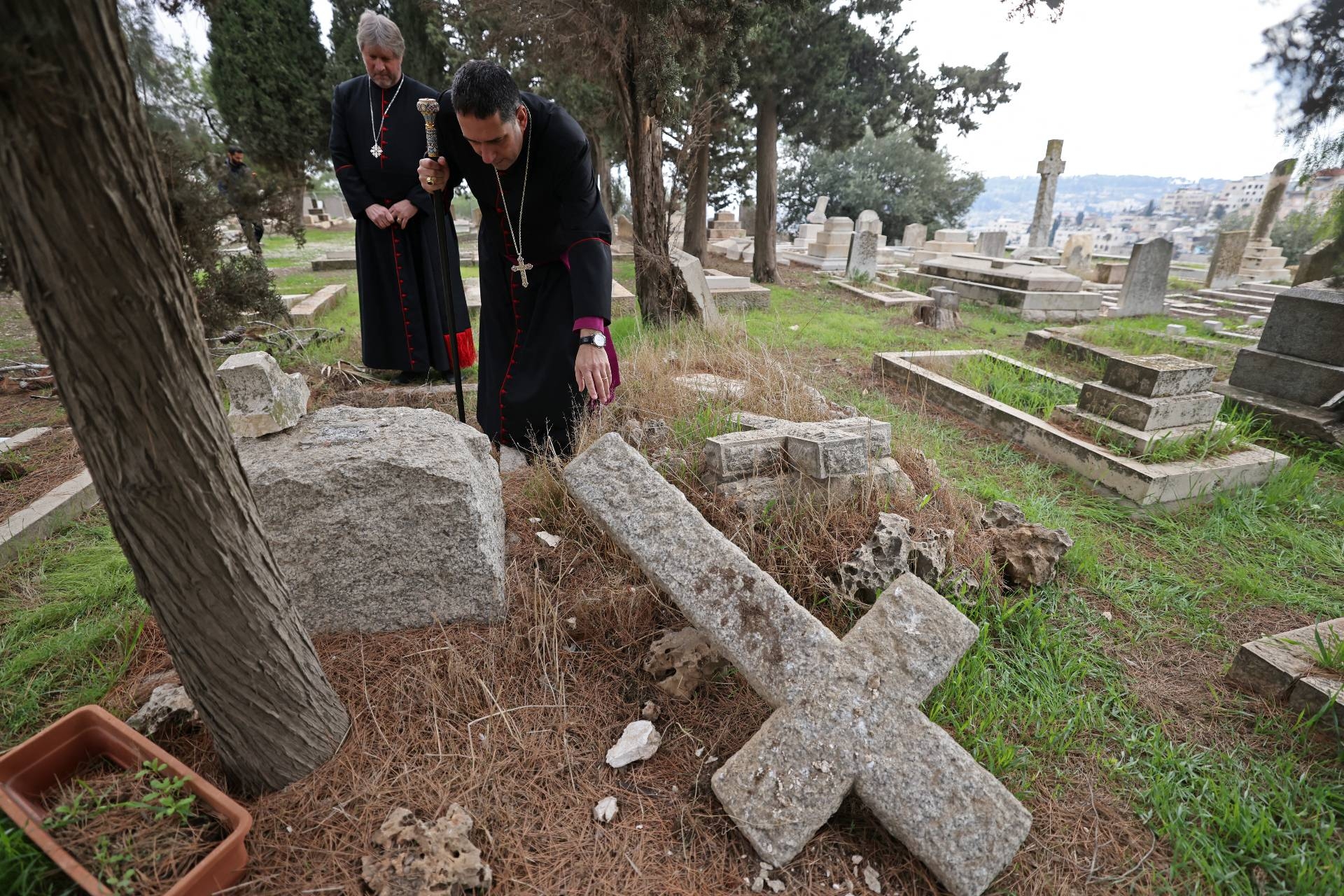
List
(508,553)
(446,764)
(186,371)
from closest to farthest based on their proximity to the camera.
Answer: (186,371) → (446,764) → (508,553)

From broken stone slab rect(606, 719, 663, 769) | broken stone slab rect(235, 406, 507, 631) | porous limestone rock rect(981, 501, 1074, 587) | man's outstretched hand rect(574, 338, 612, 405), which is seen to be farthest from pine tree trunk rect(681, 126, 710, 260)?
broken stone slab rect(606, 719, 663, 769)

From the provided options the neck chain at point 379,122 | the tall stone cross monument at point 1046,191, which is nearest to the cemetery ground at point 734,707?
the neck chain at point 379,122

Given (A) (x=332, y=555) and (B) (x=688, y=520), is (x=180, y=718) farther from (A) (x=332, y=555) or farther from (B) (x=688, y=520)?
(B) (x=688, y=520)

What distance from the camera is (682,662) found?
1.96 metres

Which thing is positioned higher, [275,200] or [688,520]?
[275,200]

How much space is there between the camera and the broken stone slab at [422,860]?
1315 mm

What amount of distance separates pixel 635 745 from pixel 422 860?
614 mm

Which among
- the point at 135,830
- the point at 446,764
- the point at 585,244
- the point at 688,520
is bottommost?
the point at 446,764

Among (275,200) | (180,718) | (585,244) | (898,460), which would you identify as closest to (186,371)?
(180,718)

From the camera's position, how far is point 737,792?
1519 mm

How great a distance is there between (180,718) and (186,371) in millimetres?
1114

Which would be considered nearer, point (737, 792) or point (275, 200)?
point (737, 792)

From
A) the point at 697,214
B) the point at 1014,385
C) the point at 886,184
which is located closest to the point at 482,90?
the point at 1014,385

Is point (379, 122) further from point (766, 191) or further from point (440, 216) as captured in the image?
point (766, 191)
